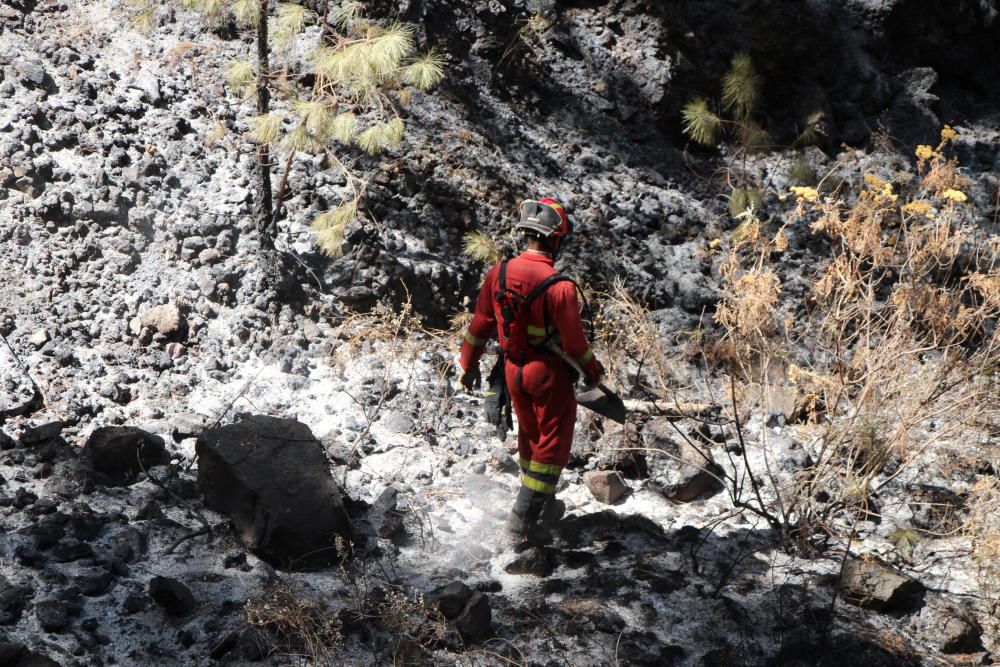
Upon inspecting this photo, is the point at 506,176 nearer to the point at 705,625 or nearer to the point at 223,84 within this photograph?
the point at 223,84

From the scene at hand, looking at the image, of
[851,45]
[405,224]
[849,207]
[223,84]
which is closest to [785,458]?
[849,207]

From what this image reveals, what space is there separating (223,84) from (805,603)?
506 cm

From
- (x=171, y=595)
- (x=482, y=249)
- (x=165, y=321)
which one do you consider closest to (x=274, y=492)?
(x=171, y=595)

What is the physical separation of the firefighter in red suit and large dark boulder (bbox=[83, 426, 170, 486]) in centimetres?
172

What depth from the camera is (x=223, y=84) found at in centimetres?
616

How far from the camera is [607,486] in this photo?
15.0 feet

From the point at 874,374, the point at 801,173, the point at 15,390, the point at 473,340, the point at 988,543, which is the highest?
the point at 801,173

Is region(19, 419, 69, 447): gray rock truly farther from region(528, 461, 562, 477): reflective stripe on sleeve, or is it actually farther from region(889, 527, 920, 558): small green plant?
region(889, 527, 920, 558): small green plant

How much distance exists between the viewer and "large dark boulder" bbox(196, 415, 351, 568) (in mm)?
3729

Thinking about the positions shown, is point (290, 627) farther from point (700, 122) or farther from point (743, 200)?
point (700, 122)

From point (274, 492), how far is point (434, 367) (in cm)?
171

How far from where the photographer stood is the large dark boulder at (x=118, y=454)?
4105 mm

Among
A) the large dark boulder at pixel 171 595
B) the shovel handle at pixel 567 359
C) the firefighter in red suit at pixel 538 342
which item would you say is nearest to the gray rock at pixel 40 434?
the large dark boulder at pixel 171 595

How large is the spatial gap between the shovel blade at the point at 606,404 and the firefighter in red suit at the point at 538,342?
170mm
